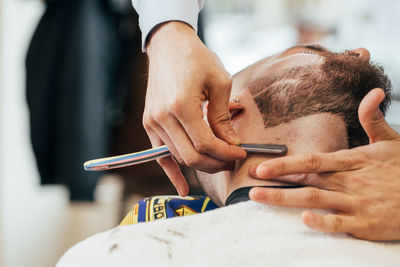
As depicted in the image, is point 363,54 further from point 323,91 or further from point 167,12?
point 167,12

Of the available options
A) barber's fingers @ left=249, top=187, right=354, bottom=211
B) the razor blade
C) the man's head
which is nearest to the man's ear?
the man's head

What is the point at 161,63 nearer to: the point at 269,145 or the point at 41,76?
the point at 269,145

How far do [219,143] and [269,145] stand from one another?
88 millimetres

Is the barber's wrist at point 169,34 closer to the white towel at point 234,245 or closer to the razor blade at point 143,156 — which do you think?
the razor blade at point 143,156

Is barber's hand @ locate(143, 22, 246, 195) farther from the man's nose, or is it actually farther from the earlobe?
the man's nose

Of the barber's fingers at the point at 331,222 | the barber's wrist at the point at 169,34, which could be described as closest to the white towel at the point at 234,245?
the barber's fingers at the point at 331,222

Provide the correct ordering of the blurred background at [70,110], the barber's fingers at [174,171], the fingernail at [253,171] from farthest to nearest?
1. the blurred background at [70,110]
2. the barber's fingers at [174,171]
3. the fingernail at [253,171]

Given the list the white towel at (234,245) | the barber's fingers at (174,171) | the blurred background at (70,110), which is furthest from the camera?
the blurred background at (70,110)

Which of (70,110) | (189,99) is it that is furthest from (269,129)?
(70,110)

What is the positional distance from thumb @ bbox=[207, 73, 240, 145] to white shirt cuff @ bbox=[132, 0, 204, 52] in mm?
142

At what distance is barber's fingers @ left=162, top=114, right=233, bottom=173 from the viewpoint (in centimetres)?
60

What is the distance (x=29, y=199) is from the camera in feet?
6.68

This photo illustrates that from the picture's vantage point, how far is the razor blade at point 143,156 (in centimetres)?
63

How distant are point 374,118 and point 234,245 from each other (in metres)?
0.29
